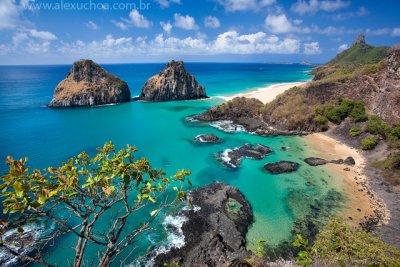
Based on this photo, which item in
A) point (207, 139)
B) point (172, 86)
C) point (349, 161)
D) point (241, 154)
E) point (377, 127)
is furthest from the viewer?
point (172, 86)

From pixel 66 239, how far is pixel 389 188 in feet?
127

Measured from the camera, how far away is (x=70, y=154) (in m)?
46.7

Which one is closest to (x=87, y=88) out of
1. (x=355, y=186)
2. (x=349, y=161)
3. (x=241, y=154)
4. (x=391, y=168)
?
(x=241, y=154)

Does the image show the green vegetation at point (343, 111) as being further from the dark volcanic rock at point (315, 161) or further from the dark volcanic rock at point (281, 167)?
the dark volcanic rock at point (281, 167)

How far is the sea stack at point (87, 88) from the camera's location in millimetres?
91375

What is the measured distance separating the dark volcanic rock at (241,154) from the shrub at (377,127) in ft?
65.9

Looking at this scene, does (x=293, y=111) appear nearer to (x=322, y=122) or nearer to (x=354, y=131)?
(x=322, y=122)

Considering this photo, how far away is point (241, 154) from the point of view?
45.8 metres

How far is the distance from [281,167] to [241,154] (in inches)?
317

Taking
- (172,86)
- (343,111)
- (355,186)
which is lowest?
(355,186)

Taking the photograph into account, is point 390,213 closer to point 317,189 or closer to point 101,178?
point 317,189

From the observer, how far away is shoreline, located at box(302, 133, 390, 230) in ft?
91.0

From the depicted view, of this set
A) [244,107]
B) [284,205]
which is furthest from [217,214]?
[244,107]

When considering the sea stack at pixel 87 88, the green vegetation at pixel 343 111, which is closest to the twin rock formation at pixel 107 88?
the sea stack at pixel 87 88
